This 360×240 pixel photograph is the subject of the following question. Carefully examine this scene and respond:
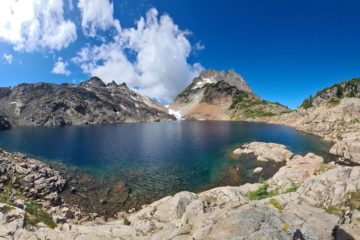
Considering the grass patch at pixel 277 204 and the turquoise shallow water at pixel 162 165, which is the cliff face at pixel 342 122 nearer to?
the turquoise shallow water at pixel 162 165

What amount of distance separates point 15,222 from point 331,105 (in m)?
161

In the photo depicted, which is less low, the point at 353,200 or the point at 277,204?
the point at 353,200

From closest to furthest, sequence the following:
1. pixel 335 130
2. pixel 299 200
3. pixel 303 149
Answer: pixel 299 200 < pixel 303 149 < pixel 335 130

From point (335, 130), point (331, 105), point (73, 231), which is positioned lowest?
point (73, 231)

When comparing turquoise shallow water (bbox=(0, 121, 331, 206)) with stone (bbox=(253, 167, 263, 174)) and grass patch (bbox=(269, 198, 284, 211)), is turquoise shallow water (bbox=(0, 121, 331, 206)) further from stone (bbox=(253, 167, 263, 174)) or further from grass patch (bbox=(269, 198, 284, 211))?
grass patch (bbox=(269, 198, 284, 211))

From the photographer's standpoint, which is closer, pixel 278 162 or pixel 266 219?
pixel 266 219

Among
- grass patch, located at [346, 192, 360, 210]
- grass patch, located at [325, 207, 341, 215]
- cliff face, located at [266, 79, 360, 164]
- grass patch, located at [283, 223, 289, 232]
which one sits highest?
cliff face, located at [266, 79, 360, 164]

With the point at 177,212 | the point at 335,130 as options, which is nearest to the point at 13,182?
the point at 177,212

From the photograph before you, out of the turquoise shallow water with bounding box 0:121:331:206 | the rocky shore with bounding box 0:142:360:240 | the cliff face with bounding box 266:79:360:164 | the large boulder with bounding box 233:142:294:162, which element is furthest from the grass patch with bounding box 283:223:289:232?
the cliff face with bounding box 266:79:360:164

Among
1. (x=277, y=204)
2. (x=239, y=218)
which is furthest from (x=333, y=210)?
(x=239, y=218)

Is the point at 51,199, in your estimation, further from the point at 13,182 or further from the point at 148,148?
the point at 148,148

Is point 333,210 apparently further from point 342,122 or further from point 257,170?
point 342,122

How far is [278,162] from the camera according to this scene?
62500mm

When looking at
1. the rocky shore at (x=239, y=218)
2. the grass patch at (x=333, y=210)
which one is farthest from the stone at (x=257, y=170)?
the grass patch at (x=333, y=210)
